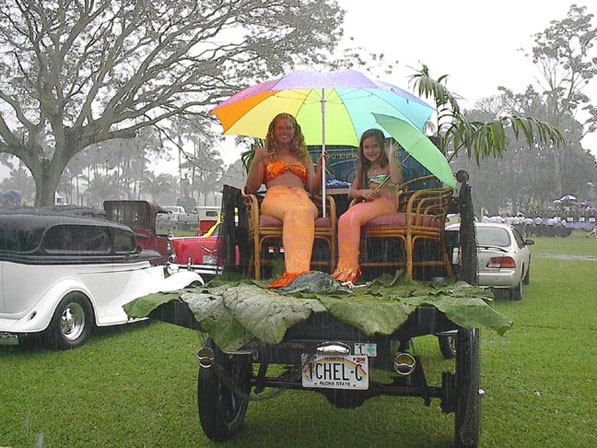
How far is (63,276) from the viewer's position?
6473 millimetres

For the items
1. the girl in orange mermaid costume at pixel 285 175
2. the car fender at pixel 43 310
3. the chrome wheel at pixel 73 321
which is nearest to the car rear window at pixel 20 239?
the car fender at pixel 43 310

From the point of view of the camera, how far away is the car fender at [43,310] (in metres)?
5.92

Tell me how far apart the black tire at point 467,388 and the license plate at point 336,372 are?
59 cm

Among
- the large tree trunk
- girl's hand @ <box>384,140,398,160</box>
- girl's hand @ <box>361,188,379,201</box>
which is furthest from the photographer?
the large tree trunk

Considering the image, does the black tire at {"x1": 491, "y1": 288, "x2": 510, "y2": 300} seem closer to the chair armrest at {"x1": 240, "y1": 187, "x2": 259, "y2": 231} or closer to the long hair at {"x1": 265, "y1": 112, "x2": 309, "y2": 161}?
the long hair at {"x1": 265, "y1": 112, "x2": 309, "y2": 161}

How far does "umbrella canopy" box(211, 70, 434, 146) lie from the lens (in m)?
4.65

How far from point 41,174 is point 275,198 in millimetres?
16814

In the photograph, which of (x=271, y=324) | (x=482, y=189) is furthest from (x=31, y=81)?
(x=482, y=189)

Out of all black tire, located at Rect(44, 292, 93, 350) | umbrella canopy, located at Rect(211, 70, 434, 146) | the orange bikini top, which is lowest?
black tire, located at Rect(44, 292, 93, 350)

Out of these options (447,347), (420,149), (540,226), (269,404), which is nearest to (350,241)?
(420,149)

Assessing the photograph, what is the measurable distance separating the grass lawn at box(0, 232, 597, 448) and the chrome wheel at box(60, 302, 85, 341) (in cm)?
27

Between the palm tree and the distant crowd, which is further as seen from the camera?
the distant crowd

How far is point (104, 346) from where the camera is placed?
685 cm

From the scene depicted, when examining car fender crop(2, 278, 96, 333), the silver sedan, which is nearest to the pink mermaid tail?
car fender crop(2, 278, 96, 333)
